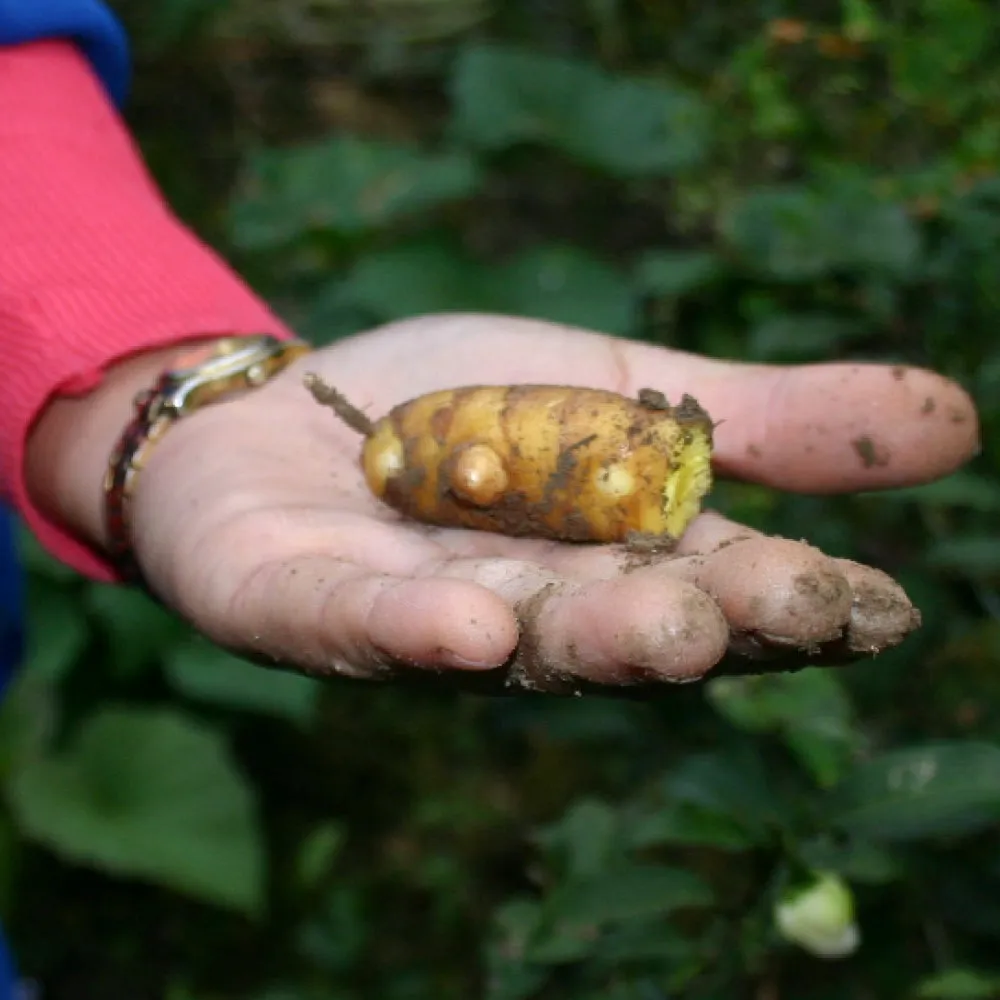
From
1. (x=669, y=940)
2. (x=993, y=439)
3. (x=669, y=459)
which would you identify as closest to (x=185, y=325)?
(x=669, y=459)

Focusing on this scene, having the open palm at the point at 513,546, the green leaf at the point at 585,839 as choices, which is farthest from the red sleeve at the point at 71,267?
the green leaf at the point at 585,839

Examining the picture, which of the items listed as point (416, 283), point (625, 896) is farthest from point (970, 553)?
point (416, 283)

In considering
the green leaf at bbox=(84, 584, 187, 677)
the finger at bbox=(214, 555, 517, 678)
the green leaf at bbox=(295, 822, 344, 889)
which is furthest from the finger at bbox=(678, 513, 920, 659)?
the green leaf at bbox=(84, 584, 187, 677)

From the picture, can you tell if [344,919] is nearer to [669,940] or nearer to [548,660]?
[669,940]

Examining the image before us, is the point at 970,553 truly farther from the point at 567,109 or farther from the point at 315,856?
the point at 567,109

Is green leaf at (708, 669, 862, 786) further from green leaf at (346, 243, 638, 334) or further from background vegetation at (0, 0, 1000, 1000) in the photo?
green leaf at (346, 243, 638, 334)
